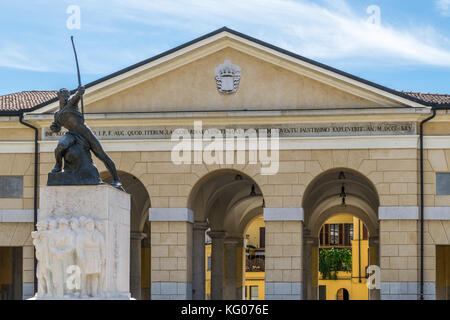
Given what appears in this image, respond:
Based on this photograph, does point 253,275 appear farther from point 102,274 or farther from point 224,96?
point 102,274

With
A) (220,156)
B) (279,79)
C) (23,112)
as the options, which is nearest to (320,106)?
(279,79)

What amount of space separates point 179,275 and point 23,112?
8.32 m

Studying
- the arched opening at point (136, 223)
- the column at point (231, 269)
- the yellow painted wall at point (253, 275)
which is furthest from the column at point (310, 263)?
the yellow painted wall at point (253, 275)

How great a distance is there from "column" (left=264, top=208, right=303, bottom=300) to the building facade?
1.4 inches

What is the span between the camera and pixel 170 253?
118 feet

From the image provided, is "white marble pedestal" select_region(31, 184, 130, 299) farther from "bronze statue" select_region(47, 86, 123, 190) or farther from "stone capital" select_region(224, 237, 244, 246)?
"stone capital" select_region(224, 237, 244, 246)

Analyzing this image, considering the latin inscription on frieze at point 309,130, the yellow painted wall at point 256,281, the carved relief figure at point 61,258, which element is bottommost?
the yellow painted wall at point 256,281

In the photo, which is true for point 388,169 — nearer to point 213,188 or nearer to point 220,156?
point 220,156

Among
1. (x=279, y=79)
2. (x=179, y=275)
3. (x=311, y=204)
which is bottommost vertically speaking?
(x=179, y=275)

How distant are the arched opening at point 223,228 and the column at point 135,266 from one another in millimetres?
2920

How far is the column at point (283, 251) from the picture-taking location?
35.3m

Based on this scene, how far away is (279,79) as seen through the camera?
36.5m

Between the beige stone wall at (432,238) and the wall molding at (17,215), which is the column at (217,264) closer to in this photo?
the wall molding at (17,215)

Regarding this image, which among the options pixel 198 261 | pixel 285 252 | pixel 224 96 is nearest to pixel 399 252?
pixel 285 252
